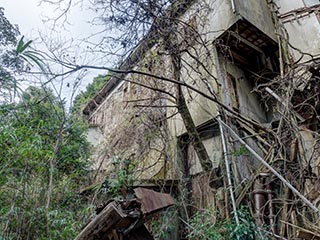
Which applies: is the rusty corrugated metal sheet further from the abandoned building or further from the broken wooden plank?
the abandoned building

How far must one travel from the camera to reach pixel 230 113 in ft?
21.7

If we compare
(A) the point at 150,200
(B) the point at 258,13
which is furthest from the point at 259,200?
(B) the point at 258,13

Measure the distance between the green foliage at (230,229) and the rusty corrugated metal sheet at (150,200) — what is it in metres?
2.24

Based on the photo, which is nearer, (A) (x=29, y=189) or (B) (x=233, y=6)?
(A) (x=29, y=189)

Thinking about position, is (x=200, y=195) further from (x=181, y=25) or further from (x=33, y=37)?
(x=33, y=37)

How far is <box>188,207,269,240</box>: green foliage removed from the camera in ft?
15.1

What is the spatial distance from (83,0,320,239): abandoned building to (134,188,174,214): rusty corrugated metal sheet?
2.51 meters

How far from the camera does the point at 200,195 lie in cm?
697

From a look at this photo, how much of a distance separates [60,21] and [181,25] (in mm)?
2750

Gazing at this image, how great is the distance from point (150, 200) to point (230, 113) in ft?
14.2

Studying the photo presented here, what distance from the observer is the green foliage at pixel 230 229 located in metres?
4.62

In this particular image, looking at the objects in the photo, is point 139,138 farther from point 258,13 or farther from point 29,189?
point 258,13

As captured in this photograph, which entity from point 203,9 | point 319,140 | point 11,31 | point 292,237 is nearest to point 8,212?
point 292,237

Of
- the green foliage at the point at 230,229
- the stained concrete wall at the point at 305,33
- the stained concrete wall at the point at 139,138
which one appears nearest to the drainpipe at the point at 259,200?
the green foliage at the point at 230,229
